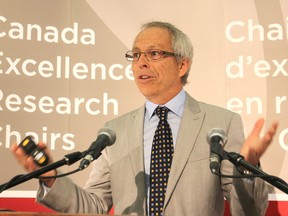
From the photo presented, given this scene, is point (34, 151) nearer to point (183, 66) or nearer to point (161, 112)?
point (161, 112)

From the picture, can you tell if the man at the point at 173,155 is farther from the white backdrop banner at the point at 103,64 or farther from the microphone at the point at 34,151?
the white backdrop banner at the point at 103,64

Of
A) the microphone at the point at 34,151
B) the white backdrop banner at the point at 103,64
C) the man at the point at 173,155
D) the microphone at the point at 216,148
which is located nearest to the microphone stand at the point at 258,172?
the microphone at the point at 216,148

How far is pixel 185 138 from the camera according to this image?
2.86 meters

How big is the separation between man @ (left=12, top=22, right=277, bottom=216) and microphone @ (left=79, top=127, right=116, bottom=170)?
403mm

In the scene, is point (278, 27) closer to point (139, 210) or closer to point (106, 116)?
point (106, 116)

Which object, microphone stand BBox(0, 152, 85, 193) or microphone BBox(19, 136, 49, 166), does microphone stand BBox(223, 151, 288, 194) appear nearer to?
microphone stand BBox(0, 152, 85, 193)

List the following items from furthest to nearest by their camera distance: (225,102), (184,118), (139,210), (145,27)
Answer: (225,102), (145,27), (184,118), (139,210)

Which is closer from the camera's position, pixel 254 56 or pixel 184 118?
pixel 184 118

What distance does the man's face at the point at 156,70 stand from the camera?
311 centimetres

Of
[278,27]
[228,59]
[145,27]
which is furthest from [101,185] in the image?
[278,27]

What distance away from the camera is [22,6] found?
3701mm

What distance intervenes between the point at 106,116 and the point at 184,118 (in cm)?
80

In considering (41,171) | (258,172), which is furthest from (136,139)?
(258,172)

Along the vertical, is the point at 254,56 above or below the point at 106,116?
above
